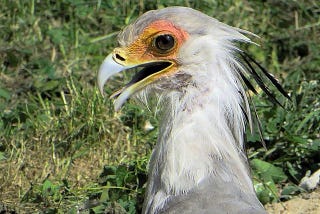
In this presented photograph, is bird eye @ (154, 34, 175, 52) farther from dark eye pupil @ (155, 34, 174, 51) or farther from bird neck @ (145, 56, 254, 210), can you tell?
bird neck @ (145, 56, 254, 210)

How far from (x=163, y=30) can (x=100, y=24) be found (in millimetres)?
3264

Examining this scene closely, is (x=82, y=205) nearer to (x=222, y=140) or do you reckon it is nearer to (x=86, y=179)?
(x=86, y=179)

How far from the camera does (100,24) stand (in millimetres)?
7867

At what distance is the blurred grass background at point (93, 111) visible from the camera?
19.1 ft

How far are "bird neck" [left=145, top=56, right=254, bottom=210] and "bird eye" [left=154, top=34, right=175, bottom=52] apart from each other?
0.72ft

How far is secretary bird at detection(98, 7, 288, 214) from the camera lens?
4.48 m

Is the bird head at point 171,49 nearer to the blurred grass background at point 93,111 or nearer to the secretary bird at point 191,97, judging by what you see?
the secretary bird at point 191,97

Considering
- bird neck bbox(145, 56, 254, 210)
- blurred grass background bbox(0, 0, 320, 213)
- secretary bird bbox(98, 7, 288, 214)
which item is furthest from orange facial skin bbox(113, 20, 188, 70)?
blurred grass background bbox(0, 0, 320, 213)

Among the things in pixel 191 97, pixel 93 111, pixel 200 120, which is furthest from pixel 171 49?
pixel 93 111

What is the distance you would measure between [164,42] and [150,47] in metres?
0.07

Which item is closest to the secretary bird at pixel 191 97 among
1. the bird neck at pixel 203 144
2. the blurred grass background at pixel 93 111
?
the bird neck at pixel 203 144

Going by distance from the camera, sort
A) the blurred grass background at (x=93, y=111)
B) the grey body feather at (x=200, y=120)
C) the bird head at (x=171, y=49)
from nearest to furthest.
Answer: the grey body feather at (x=200, y=120) < the bird head at (x=171, y=49) < the blurred grass background at (x=93, y=111)

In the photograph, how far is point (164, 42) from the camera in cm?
468

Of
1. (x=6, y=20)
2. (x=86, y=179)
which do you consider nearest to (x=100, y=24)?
(x=6, y=20)
